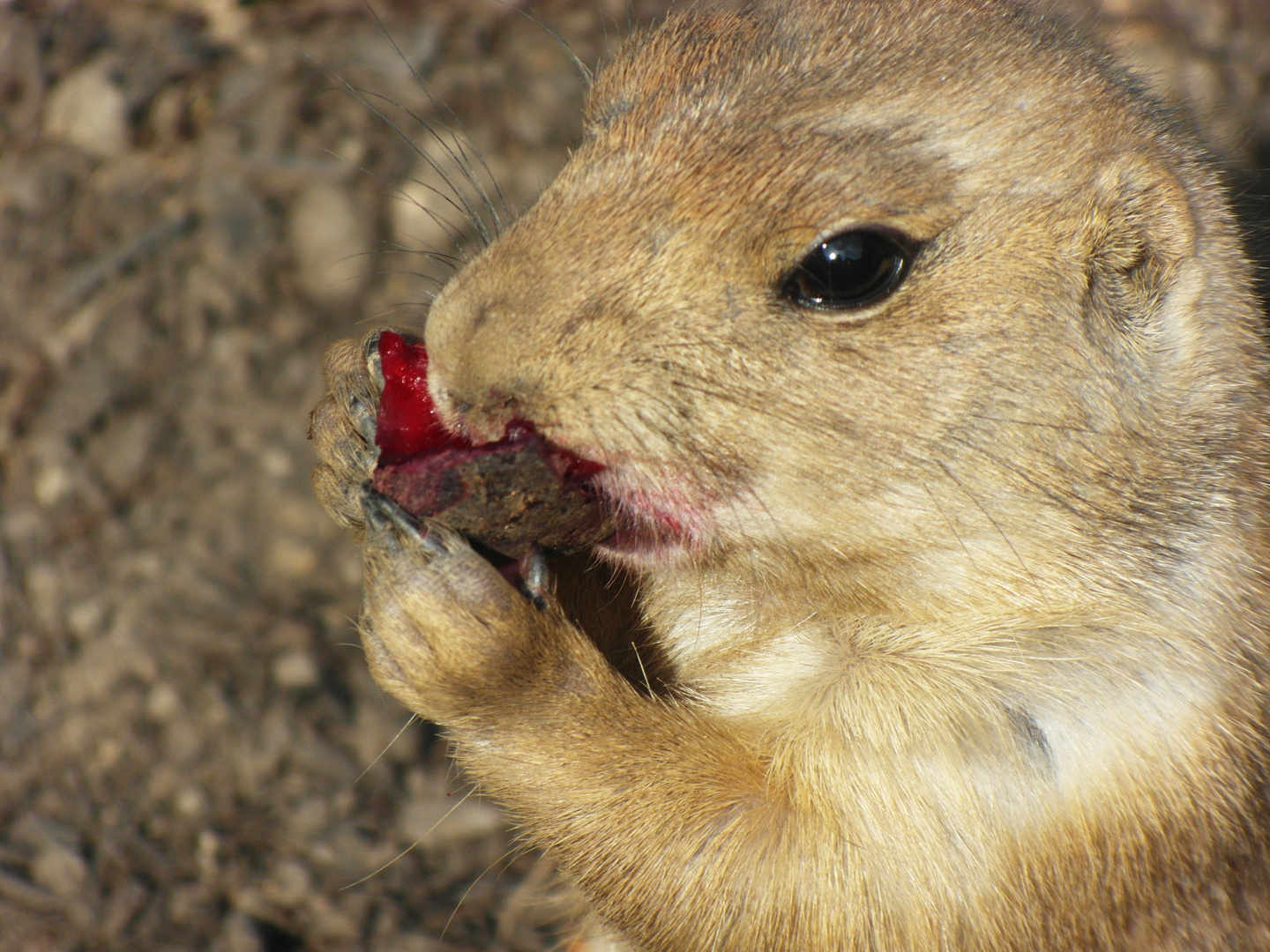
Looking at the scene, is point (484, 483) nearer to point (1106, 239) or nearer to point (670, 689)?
Answer: point (670, 689)

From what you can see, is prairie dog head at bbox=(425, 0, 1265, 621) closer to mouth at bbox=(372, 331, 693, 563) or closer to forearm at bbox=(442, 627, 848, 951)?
mouth at bbox=(372, 331, 693, 563)

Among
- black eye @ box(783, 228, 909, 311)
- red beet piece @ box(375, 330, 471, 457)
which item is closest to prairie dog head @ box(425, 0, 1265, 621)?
black eye @ box(783, 228, 909, 311)

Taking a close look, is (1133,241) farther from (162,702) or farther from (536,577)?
(162,702)

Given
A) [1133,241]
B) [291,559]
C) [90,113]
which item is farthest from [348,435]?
[90,113]

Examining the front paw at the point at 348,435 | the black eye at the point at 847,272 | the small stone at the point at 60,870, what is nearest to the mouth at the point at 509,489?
the front paw at the point at 348,435

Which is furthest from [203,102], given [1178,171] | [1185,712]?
[1185,712]

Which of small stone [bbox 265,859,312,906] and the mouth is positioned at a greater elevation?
the mouth
